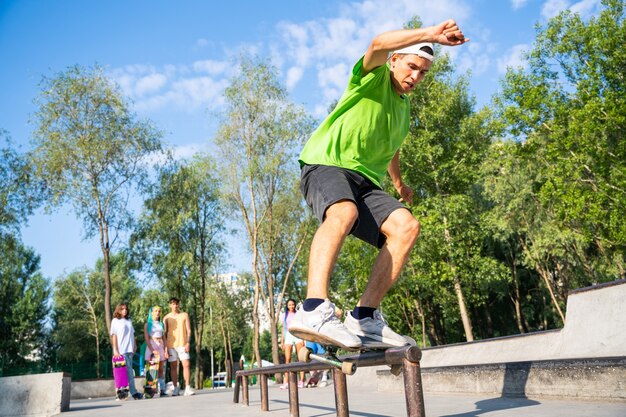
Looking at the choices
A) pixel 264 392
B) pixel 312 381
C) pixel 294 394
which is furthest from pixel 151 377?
pixel 294 394

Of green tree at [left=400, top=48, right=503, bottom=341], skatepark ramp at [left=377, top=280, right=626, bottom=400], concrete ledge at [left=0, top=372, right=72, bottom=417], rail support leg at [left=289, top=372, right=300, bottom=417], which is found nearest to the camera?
skatepark ramp at [left=377, top=280, right=626, bottom=400]

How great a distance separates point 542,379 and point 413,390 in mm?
2302

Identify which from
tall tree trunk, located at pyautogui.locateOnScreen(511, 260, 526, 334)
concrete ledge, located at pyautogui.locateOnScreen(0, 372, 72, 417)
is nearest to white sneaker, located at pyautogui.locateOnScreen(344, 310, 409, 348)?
concrete ledge, located at pyautogui.locateOnScreen(0, 372, 72, 417)

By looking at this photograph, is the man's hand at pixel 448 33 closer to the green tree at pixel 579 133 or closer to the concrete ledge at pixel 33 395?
the concrete ledge at pixel 33 395

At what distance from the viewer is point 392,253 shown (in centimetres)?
305

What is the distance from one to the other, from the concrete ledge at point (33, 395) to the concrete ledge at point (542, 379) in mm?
5404

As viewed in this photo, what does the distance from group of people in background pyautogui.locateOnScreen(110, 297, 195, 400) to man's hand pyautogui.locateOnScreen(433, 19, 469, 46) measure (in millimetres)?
9339

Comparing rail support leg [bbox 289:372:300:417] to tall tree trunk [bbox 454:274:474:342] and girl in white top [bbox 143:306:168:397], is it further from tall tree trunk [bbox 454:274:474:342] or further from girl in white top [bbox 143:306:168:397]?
tall tree trunk [bbox 454:274:474:342]

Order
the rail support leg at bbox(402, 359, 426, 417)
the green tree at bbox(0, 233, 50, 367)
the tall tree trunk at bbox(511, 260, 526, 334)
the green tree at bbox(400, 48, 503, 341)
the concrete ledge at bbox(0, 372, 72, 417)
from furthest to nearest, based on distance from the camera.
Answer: the green tree at bbox(0, 233, 50, 367) < the tall tree trunk at bbox(511, 260, 526, 334) < the green tree at bbox(400, 48, 503, 341) < the concrete ledge at bbox(0, 372, 72, 417) < the rail support leg at bbox(402, 359, 426, 417)

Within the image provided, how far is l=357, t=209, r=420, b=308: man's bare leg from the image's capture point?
3018 millimetres

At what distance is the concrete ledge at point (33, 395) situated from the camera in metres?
7.32

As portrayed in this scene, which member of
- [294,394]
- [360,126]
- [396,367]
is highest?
[360,126]

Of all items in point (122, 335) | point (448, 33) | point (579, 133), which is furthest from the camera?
point (579, 133)

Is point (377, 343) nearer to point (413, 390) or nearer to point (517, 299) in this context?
point (413, 390)
